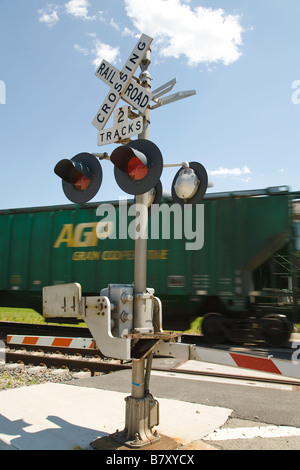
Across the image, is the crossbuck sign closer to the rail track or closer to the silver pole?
the silver pole

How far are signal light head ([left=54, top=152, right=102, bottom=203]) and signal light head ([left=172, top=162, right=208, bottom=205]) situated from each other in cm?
86

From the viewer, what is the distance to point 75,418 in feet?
14.1

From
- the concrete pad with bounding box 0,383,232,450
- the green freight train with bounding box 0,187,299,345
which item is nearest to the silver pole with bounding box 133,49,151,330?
the concrete pad with bounding box 0,383,232,450

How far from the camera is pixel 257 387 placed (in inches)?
230

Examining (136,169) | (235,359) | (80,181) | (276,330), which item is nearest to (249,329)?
(276,330)

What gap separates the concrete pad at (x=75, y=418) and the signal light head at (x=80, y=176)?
244 cm

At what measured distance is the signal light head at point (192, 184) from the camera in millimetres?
3904

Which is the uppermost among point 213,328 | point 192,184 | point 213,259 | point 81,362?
point 192,184

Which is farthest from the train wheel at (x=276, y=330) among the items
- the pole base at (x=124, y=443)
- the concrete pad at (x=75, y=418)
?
the pole base at (x=124, y=443)

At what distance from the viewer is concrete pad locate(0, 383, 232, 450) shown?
3698 mm

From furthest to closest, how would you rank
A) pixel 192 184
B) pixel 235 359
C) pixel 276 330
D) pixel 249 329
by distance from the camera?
pixel 249 329, pixel 276 330, pixel 192 184, pixel 235 359

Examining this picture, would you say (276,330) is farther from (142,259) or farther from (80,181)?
(80,181)

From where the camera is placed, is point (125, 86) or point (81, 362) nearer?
point (125, 86)

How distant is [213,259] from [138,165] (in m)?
6.70
